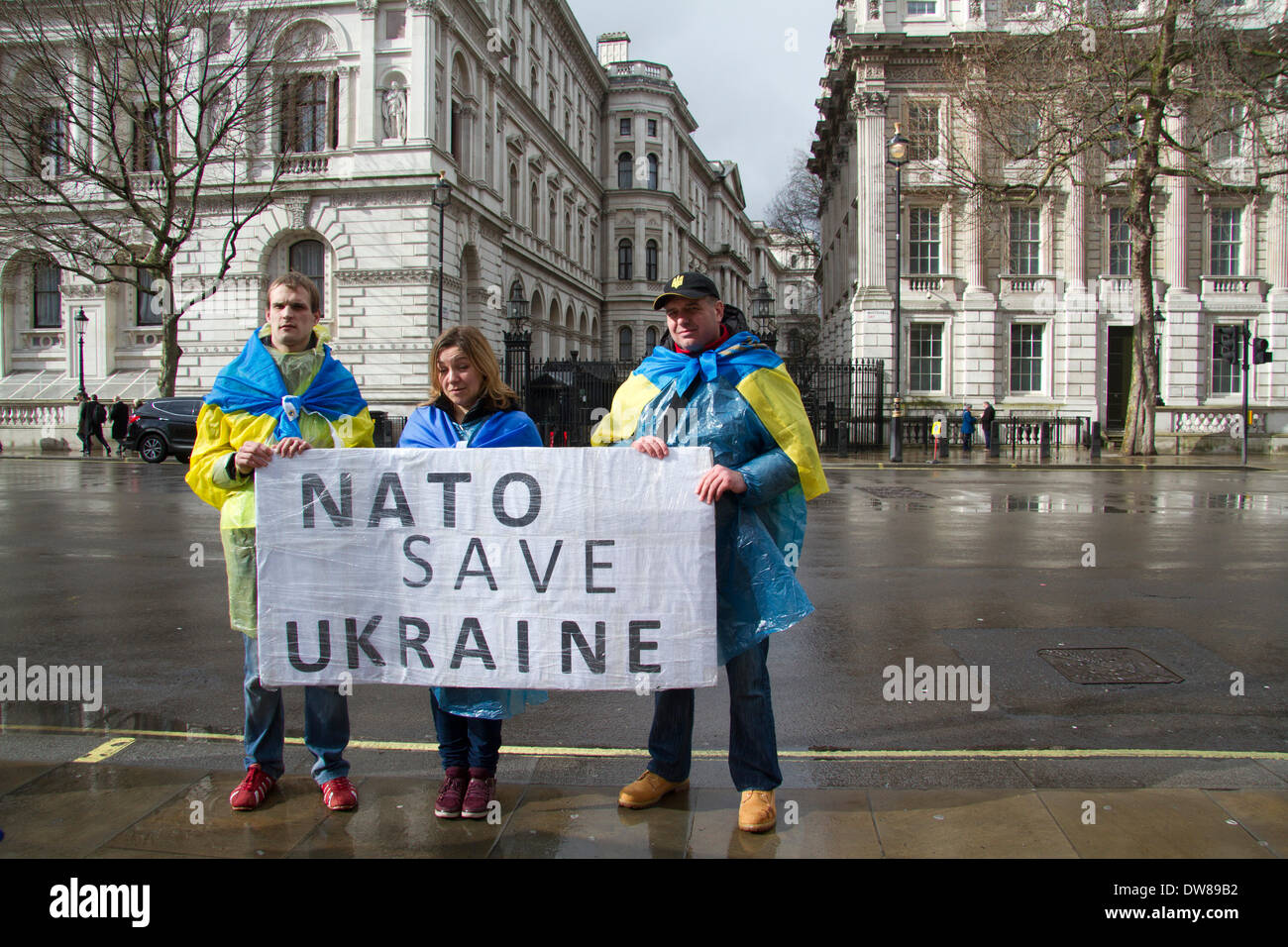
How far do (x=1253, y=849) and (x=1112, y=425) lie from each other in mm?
37323

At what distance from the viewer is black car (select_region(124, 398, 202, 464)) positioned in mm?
25156

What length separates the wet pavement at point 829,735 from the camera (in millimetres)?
3320

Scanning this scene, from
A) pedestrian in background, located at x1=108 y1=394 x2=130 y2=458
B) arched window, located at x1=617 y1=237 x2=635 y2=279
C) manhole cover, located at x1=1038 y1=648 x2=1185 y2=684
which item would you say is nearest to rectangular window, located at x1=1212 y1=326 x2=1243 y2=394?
manhole cover, located at x1=1038 y1=648 x2=1185 y2=684

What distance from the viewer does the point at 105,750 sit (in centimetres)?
431

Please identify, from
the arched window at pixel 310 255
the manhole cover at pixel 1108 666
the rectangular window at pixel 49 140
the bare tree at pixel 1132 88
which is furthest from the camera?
the arched window at pixel 310 255

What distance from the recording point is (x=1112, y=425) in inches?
1436

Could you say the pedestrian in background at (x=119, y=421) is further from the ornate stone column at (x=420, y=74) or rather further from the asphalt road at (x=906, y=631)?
the asphalt road at (x=906, y=631)

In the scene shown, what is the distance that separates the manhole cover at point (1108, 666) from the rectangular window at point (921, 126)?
30532 mm

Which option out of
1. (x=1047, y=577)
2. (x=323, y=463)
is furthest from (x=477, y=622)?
(x=1047, y=577)

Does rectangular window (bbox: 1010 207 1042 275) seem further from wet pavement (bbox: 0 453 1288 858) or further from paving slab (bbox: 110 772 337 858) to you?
paving slab (bbox: 110 772 337 858)

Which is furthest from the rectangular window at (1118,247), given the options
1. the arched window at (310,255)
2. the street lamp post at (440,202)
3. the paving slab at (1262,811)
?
the paving slab at (1262,811)

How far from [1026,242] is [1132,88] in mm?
8983

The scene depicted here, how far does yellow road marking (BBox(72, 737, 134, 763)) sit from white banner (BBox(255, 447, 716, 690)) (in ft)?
3.96
